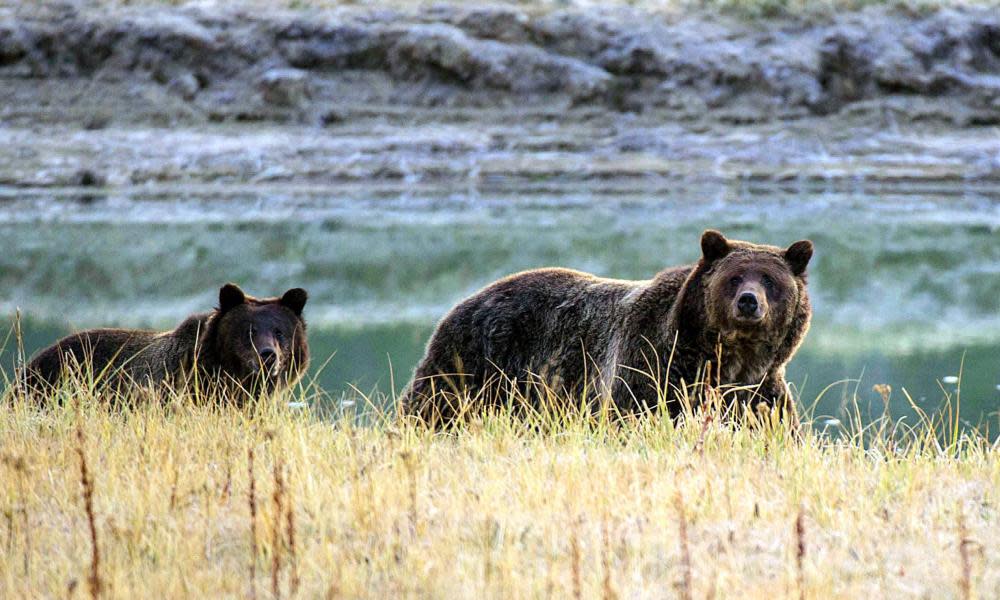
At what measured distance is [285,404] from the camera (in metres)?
5.57

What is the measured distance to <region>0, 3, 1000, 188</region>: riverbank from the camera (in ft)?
77.0

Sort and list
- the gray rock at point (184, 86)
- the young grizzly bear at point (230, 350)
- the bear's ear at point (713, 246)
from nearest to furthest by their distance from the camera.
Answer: the bear's ear at point (713, 246) → the young grizzly bear at point (230, 350) → the gray rock at point (184, 86)

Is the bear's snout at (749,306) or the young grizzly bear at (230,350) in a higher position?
the bear's snout at (749,306)

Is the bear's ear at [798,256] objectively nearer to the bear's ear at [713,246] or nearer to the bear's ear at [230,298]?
the bear's ear at [713,246]

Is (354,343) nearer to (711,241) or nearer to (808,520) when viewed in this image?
(711,241)

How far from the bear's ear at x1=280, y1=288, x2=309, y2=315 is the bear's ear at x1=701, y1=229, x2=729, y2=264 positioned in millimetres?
2243

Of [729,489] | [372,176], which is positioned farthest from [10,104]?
[729,489]

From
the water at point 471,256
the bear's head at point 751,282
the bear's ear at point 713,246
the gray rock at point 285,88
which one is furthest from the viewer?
the gray rock at point 285,88

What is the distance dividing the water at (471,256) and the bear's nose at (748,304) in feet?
17.4

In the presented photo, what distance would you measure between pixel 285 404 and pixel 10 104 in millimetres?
23408

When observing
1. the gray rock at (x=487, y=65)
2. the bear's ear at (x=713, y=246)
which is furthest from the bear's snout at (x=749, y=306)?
the gray rock at (x=487, y=65)

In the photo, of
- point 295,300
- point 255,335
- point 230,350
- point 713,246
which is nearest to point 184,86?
point 295,300

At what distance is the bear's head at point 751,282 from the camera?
18.5ft

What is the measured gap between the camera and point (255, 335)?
676 centimetres
